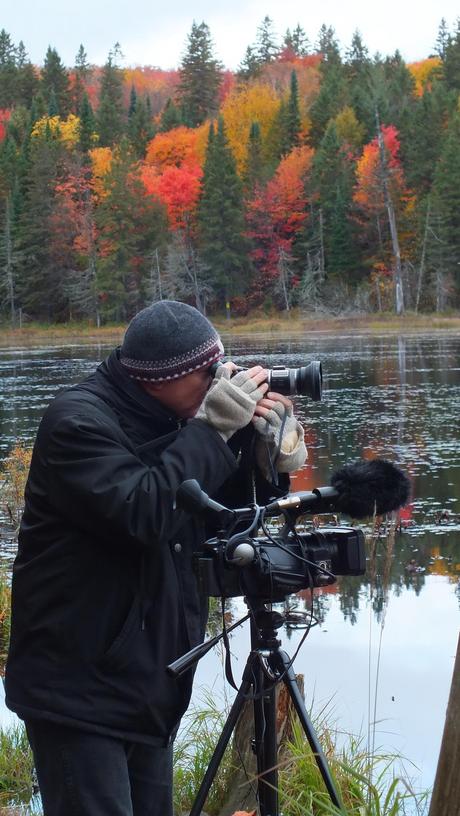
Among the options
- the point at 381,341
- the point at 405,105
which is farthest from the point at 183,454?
the point at 405,105

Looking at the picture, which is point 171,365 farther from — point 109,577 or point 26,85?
point 26,85

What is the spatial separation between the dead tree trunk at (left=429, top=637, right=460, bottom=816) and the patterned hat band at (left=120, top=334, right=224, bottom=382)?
2.82 feet

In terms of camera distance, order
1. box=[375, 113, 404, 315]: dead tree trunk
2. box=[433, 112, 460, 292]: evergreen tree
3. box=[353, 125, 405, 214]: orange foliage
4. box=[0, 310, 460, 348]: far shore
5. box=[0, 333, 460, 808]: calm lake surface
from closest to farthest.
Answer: box=[0, 333, 460, 808]: calm lake surface
box=[0, 310, 460, 348]: far shore
box=[375, 113, 404, 315]: dead tree trunk
box=[433, 112, 460, 292]: evergreen tree
box=[353, 125, 405, 214]: orange foliage

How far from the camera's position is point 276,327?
52.1 m

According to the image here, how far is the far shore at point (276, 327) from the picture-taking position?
48.1 metres

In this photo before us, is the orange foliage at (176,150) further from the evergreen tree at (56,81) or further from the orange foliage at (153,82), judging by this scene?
the orange foliage at (153,82)

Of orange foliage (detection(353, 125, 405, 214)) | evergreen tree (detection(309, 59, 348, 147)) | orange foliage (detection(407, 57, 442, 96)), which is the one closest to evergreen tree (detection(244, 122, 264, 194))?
evergreen tree (detection(309, 59, 348, 147))

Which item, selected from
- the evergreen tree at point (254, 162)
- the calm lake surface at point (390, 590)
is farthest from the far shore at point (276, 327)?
the calm lake surface at point (390, 590)

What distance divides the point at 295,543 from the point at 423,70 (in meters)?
105

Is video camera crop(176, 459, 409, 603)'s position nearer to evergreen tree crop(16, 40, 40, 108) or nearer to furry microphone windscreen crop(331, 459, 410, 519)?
furry microphone windscreen crop(331, 459, 410, 519)

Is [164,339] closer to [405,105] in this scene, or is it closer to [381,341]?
[381,341]

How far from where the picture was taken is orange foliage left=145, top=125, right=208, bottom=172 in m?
75.6

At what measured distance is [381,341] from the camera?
125 ft

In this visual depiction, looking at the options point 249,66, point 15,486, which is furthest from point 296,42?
point 15,486
